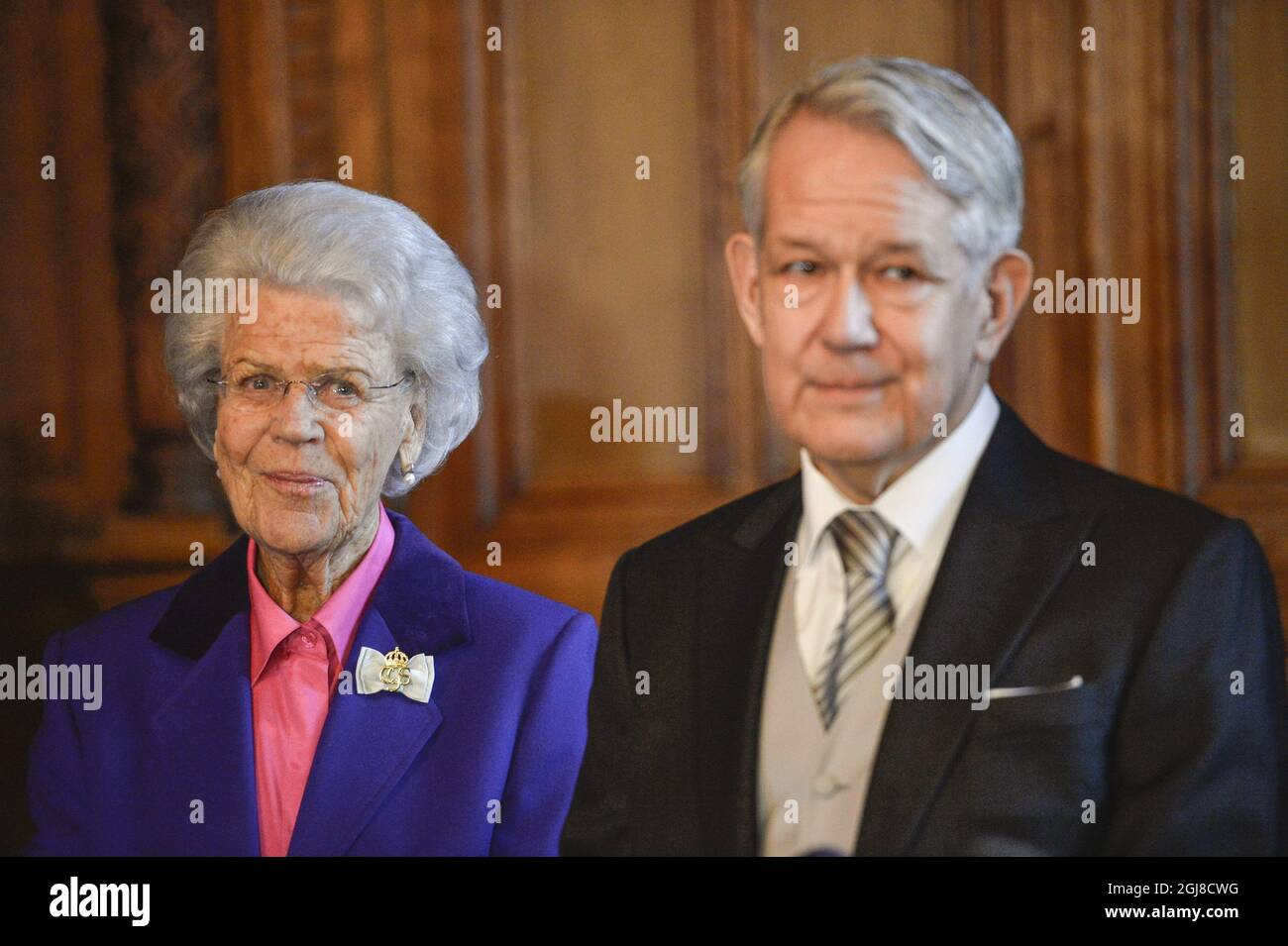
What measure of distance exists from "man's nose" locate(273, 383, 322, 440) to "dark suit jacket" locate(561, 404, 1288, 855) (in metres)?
0.62

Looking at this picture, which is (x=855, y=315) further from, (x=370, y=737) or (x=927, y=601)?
(x=370, y=737)

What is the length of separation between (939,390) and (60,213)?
1520 mm

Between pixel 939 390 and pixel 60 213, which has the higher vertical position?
pixel 60 213

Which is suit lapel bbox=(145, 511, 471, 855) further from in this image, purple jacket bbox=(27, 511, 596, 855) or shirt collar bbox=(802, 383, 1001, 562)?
shirt collar bbox=(802, 383, 1001, 562)

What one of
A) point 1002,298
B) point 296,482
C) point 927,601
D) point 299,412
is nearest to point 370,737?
point 296,482

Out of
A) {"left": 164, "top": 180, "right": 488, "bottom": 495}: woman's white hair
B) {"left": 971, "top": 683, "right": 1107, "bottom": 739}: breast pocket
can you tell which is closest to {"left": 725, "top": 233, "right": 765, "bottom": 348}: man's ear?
{"left": 164, "top": 180, "right": 488, "bottom": 495}: woman's white hair

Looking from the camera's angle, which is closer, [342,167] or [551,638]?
[551,638]

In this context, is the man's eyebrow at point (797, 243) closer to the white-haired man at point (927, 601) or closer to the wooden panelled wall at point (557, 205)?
the white-haired man at point (927, 601)

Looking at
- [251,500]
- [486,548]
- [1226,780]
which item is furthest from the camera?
[486,548]

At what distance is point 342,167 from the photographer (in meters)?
2.52

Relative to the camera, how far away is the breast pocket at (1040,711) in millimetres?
2092

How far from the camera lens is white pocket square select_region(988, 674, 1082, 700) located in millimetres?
2109

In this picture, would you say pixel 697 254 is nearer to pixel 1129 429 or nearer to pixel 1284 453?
pixel 1129 429
